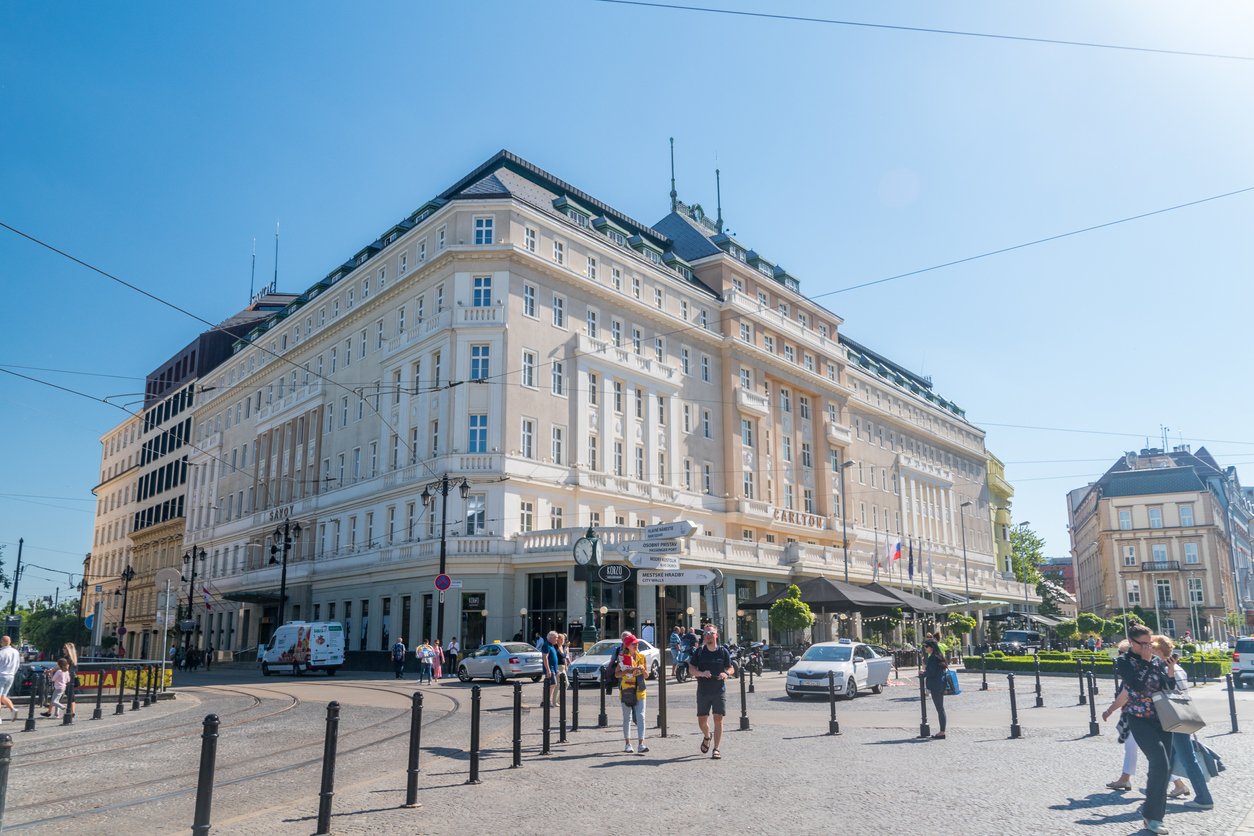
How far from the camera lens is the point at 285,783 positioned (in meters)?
10.5

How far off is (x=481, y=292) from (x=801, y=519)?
25.4 meters

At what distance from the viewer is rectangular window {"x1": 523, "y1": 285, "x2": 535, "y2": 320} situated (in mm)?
44219

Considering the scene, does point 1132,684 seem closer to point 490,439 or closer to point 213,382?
point 490,439

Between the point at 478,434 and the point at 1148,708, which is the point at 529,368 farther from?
the point at 1148,708

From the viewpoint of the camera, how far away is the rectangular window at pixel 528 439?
4284cm

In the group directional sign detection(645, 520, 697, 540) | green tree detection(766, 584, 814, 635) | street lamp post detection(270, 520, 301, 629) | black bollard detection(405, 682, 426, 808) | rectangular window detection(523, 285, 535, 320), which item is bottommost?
black bollard detection(405, 682, 426, 808)

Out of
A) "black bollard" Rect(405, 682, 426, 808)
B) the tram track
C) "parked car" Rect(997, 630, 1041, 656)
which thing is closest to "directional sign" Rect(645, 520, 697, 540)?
the tram track

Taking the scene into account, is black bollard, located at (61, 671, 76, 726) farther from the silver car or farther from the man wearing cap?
the silver car

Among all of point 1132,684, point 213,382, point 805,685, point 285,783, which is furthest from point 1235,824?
point 213,382

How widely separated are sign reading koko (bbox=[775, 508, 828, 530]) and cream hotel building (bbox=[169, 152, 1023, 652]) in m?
0.22

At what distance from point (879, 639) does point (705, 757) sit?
1498 inches

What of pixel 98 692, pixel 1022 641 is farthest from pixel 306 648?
pixel 1022 641

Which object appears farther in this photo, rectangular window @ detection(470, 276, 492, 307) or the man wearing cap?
rectangular window @ detection(470, 276, 492, 307)

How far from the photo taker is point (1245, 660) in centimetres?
2866
